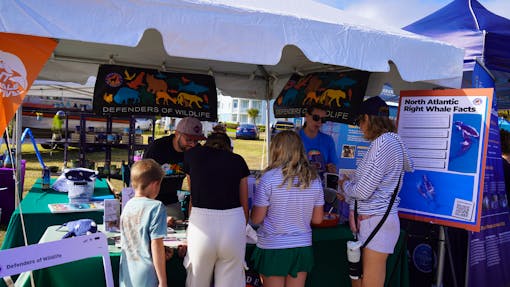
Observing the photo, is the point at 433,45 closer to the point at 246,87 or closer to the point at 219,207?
the point at 219,207

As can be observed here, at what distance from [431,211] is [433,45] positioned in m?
1.22

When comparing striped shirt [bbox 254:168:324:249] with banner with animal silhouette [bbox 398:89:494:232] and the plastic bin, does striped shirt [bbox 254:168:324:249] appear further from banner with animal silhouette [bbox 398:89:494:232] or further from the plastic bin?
the plastic bin

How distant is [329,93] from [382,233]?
158cm

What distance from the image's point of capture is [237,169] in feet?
6.79

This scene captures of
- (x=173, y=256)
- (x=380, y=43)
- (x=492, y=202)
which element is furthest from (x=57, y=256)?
(x=492, y=202)

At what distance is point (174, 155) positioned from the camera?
308 centimetres

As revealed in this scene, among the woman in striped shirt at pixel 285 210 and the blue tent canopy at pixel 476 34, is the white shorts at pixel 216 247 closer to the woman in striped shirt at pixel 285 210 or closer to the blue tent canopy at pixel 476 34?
the woman in striped shirt at pixel 285 210

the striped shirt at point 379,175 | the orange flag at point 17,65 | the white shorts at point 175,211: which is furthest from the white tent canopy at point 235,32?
the white shorts at point 175,211

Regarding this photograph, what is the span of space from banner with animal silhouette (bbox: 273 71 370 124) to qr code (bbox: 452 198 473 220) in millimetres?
1053

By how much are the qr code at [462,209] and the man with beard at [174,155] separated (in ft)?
6.36

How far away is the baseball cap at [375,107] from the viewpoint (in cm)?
251

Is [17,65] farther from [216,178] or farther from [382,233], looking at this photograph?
[382,233]

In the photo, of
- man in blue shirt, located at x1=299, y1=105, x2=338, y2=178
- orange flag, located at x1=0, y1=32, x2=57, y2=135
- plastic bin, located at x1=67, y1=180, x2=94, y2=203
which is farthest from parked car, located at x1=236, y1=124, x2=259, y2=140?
orange flag, located at x1=0, y1=32, x2=57, y2=135

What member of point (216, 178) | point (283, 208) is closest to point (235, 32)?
point (216, 178)
